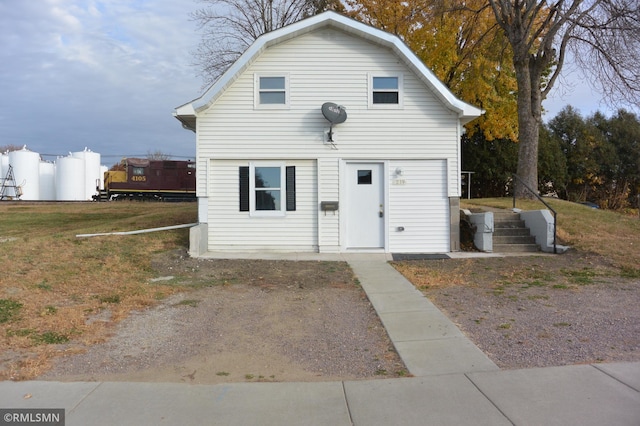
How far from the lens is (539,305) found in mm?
7156

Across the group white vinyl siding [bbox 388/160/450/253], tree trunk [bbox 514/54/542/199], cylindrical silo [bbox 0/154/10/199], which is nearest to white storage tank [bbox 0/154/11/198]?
cylindrical silo [bbox 0/154/10/199]

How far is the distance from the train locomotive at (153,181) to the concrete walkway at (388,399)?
3304 cm

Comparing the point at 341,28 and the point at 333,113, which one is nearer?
the point at 333,113

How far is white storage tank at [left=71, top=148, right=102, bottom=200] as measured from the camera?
46.6m

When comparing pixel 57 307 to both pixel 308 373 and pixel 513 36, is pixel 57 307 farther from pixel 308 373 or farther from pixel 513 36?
pixel 513 36

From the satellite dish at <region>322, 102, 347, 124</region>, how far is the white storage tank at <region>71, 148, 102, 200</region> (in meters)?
40.0

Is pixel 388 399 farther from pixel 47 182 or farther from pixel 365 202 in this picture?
pixel 47 182

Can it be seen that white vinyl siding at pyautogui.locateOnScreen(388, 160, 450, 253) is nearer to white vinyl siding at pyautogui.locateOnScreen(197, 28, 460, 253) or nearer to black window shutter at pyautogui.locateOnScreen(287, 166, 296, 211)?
white vinyl siding at pyautogui.locateOnScreen(197, 28, 460, 253)

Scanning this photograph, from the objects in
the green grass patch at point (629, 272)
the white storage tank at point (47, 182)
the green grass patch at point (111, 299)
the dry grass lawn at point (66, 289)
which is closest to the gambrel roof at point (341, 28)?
the dry grass lawn at point (66, 289)

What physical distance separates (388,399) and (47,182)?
171ft

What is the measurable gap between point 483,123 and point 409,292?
1873cm

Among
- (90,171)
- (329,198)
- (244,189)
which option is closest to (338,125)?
(329,198)

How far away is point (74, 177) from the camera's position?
1777 inches

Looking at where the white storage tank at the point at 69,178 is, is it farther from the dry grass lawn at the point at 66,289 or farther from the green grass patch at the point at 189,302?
the green grass patch at the point at 189,302
